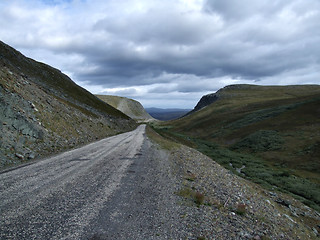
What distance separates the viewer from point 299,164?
2727 centimetres

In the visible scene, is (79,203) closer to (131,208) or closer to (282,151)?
(131,208)

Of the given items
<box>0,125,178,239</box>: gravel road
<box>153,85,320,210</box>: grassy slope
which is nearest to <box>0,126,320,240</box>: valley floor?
<box>0,125,178,239</box>: gravel road

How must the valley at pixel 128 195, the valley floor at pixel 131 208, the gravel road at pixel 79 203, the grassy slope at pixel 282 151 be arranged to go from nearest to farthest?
the gravel road at pixel 79 203, the valley floor at pixel 131 208, the valley at pixel 128 195, the grassy slope at pixel 282 151

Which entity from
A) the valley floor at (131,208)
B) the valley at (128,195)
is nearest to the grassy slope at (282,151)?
the valley at (128,195)

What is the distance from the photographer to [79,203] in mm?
8930

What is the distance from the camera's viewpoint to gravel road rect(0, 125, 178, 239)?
6930 mm

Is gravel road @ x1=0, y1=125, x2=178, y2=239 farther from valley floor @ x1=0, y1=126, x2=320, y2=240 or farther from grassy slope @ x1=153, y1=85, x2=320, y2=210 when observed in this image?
grassy slope @ x1=153, y1=85, x2=320, y2=210

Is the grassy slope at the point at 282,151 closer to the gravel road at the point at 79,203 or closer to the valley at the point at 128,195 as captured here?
the valley at the point at 128,195

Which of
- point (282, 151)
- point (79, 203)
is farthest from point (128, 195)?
point (282, 151)

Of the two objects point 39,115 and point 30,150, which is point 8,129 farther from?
point 39,115

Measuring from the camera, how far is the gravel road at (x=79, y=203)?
693 cm

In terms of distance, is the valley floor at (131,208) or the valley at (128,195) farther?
the valley at (128,195)

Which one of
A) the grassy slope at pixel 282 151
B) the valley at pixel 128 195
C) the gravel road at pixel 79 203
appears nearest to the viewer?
the gravel road at pixel 79 203

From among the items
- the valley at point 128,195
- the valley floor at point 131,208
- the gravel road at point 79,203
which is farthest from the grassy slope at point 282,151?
the gravel road at point 79,203
